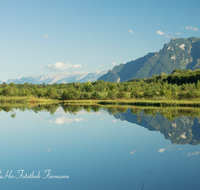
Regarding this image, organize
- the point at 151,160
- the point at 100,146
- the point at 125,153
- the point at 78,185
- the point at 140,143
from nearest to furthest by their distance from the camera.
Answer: the point at 78,185
the point at 151,160
the point at 125,153
the point at 100,146
the point at 140,143

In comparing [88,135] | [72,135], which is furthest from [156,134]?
[72,135]

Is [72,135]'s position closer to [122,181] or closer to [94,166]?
[94,166]

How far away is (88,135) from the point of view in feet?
48.7

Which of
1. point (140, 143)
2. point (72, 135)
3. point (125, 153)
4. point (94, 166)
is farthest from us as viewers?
point (72, 135)

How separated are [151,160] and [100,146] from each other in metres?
3.50

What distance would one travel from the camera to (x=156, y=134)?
15539mm

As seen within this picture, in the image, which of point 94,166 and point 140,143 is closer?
point 94,166

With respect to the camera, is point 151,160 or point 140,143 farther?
point 140,143

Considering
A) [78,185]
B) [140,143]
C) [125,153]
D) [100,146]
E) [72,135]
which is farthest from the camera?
[72,135]

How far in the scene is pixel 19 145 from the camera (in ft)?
40.4

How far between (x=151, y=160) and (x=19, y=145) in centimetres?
834

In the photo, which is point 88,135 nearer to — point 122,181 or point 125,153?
point 125,153

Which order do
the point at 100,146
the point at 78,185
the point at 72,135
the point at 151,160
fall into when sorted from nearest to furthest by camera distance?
the point at 78,185 < the point at 151,160 < the point at 100,146 < the point at 72,135

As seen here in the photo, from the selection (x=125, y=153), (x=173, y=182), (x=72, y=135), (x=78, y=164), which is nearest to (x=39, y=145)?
(x=72, y=135)
